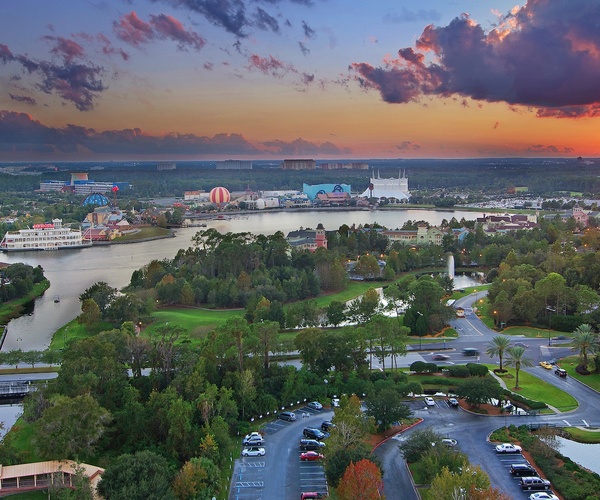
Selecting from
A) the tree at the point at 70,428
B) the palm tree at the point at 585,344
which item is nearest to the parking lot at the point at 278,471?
the tree at the point at 70,428

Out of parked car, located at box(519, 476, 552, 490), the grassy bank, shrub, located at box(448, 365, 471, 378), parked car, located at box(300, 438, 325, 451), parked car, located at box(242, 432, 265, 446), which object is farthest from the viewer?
the grassy bank

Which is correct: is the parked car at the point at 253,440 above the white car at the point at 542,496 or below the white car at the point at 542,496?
below

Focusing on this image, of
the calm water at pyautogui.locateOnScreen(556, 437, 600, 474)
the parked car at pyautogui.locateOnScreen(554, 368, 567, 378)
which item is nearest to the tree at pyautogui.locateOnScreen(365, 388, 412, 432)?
A: the calm water at pyautogui.locateOnScreen(556, 437, 600, 474)

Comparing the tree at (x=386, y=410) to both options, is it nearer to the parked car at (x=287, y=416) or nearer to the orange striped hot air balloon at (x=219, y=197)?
the parked car at (x=287, y=416)

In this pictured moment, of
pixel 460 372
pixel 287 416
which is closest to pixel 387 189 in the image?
pixel 460 372

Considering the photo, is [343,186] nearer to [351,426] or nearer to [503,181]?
[503,181]

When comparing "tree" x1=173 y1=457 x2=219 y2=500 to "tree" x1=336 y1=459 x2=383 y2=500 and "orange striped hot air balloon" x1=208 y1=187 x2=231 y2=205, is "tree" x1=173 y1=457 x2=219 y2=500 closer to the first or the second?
"tree" x1=336 y1=459 x2=383 y2=500
